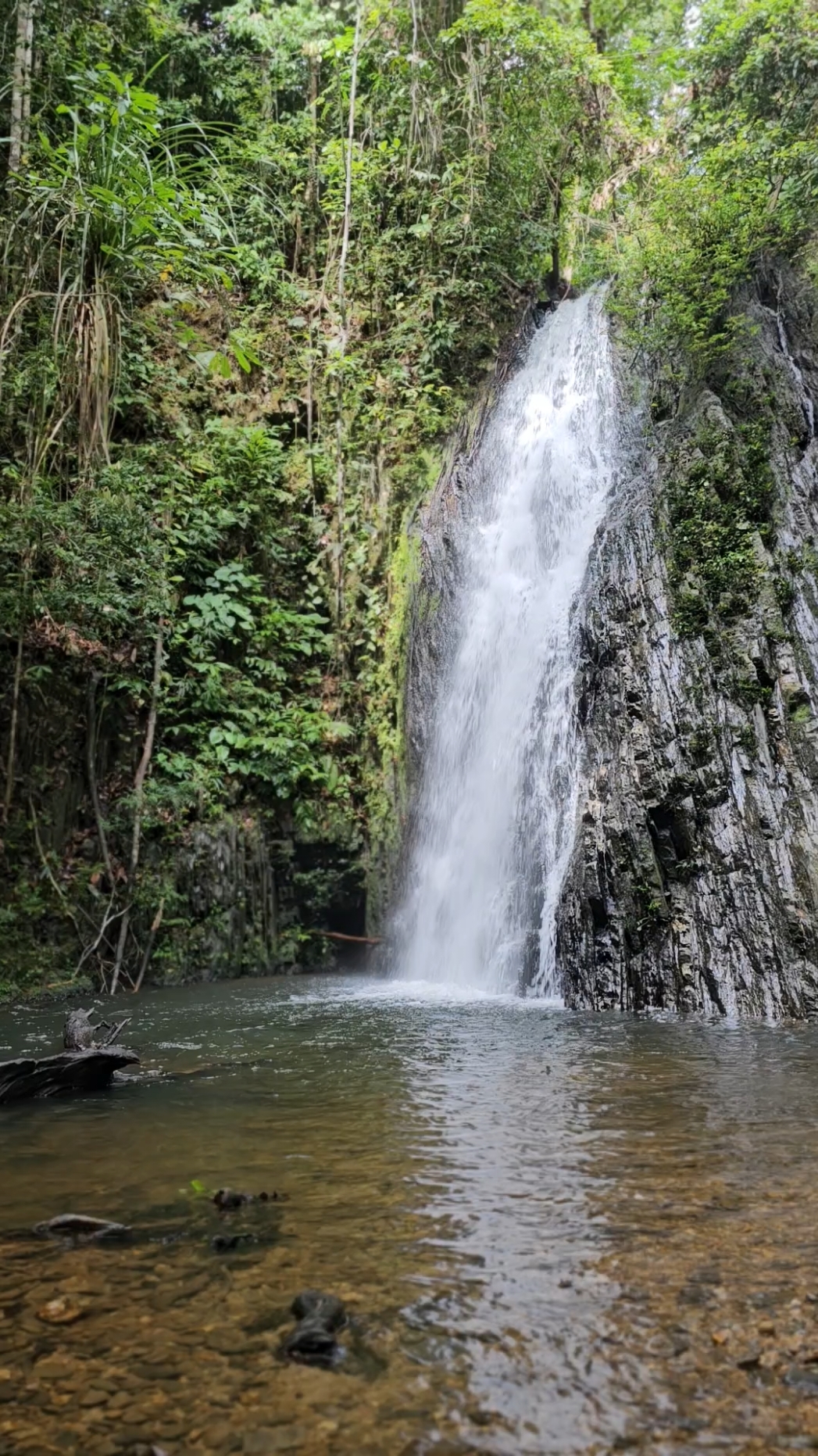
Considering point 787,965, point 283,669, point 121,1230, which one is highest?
point 283,669

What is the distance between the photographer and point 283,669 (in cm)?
1000

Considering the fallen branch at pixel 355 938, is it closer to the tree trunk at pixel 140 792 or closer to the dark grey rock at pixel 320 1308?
the tree trunk at pixel 140 792

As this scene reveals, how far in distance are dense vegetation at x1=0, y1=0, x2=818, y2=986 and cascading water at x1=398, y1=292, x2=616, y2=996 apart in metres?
0.87

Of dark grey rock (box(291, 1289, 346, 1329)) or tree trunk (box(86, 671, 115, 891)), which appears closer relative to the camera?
dark grey rock (box(291, 1289, 346, 1329))

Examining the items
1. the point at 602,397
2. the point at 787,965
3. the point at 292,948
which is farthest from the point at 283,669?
the point at 787,965

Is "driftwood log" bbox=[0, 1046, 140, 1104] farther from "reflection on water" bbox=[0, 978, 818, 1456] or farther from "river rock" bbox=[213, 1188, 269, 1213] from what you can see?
"river rock" bbox=[213, 1188, 269, 1213]

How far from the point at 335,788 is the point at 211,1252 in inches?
301

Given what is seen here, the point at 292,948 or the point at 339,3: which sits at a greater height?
the point at 339,3

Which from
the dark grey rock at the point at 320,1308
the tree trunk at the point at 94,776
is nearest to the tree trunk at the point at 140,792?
the tree trunk at the point at 94,776

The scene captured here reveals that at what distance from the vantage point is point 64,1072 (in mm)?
3652

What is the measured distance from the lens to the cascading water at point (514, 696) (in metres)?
6.93

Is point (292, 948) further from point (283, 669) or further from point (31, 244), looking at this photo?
point (31, 244)

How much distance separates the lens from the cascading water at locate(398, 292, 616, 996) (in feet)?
22.7

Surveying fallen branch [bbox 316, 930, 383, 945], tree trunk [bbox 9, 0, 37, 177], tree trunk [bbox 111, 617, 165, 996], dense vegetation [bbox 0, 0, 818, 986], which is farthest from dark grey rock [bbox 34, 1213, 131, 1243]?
tree trunk [bbox 9, 0, 37, 177]
